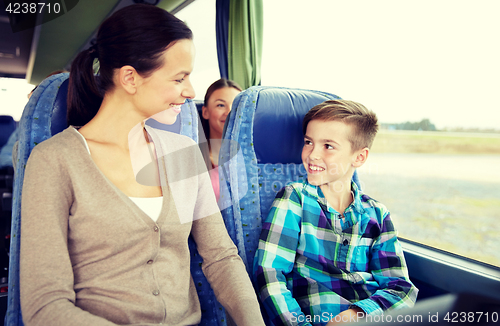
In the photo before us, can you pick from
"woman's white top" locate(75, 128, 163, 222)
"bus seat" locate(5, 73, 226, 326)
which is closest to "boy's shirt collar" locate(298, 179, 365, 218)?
"bus seat" locate(5, 73, 226, 326)

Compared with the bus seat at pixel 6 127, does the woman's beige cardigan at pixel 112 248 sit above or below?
above

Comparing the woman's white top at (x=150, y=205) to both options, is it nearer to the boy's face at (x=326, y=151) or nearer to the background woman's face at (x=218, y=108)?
the boy's face at (x=326, y=151)

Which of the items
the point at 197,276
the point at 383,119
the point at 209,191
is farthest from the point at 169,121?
the point at 383,119

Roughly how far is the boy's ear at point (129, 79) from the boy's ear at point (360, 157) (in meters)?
0.90

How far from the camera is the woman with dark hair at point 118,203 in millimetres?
727

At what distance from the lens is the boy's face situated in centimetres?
125

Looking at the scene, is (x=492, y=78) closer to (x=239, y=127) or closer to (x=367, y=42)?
(x=367, y=42)

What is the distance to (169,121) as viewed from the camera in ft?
3.24

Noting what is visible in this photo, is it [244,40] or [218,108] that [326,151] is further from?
[244,40]

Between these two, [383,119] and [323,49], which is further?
[323,49]

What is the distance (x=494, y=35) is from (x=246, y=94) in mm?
915

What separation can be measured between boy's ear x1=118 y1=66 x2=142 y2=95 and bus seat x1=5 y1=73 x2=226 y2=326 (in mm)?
169

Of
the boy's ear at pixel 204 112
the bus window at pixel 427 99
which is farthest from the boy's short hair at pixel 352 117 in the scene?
the boy's ear at pixel 204 112

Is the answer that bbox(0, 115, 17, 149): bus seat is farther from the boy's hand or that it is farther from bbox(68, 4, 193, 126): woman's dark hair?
the boy's hand
